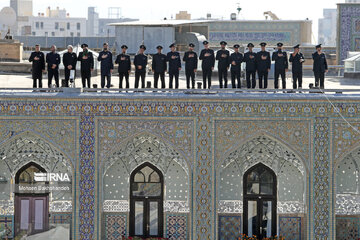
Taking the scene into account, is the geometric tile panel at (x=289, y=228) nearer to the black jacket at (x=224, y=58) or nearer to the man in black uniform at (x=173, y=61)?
the black jacket at (x=224, y=58)

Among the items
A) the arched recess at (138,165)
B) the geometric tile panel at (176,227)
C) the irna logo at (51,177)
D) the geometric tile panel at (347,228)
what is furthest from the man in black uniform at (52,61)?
the geometric tile panel at (347,228)

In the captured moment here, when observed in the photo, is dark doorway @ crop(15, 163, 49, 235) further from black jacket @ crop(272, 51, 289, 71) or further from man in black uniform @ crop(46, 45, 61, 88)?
black jacket @ crop(272, 51, 289, 71)

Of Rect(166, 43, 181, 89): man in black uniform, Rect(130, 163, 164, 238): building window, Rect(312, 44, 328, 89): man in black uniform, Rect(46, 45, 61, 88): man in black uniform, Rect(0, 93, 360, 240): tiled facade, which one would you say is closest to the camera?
Rect(0, 93, 360, 240): tiled facade

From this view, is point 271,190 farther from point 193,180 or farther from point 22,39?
point 22,39

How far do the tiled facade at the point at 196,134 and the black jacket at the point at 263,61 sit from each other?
126cm

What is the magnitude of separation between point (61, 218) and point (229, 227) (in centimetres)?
319

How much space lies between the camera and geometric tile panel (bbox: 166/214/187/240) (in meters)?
16.8

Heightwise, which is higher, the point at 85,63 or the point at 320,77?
the point at 85,63

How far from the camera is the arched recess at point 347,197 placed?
54.8ft

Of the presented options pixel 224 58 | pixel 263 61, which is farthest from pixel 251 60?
pixel 224 58

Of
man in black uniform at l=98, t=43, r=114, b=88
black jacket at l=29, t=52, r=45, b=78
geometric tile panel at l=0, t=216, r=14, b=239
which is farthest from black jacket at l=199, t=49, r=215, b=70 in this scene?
geometric tile panel at l=0, t=216, r=14, b=239

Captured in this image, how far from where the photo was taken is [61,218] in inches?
655

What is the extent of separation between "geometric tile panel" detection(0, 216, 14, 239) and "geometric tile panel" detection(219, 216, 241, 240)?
13.0 feet

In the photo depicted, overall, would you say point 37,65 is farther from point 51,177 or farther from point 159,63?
point 159,63
